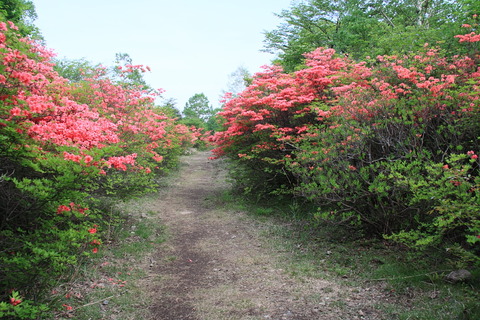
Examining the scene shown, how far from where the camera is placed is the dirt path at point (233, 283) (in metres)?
3.90

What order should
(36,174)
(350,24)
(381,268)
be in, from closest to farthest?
(36,174)
(381,268)
(350,24)

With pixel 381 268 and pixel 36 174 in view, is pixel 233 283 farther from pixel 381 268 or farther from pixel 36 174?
pixel 36 174

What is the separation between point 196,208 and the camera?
9.52 m

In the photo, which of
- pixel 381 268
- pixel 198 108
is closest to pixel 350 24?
pixel 381 268

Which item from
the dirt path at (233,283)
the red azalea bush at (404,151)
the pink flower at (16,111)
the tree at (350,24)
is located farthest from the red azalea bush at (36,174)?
the tree at (350,24)

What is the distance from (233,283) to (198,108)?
127 feet

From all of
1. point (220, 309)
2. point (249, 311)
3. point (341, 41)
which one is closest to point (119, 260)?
point (220, 309)

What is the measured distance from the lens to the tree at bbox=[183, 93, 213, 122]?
41188 mm

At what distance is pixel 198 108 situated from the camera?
42000 millimetres

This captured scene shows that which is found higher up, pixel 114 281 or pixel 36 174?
pixel 36 174

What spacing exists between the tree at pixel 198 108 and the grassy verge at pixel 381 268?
115ft

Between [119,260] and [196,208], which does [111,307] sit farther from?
[196,208]

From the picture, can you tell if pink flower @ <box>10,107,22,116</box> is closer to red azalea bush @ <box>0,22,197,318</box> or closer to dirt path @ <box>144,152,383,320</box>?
red azalea bush @ <box>0,22,197,318</box>

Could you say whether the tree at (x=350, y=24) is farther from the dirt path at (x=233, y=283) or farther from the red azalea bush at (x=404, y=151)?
the dirt path at (x=233, y=283)
